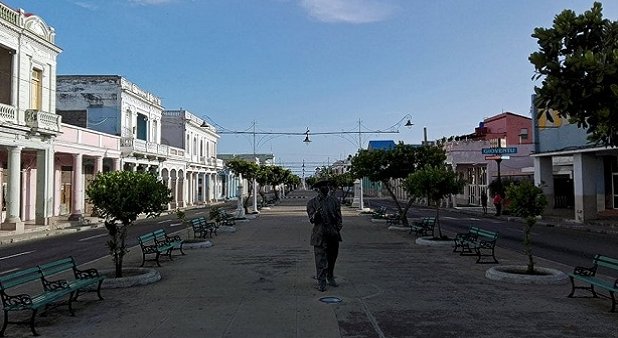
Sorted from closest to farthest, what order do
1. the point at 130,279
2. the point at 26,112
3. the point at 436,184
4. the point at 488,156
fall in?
the point at 130,279, the point at 436,184, the point at 26,112, the point at 488,156

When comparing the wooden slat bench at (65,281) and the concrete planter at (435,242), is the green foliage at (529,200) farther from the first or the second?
the wooden slat bench at (65,281)

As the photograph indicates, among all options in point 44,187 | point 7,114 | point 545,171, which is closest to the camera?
point 7,114

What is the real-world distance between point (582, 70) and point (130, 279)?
8.70 metres

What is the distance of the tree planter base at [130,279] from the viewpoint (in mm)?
9969

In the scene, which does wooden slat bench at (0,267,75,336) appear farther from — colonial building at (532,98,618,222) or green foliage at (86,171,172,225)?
colonial building at (532,98,618,222)

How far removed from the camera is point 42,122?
2688cm

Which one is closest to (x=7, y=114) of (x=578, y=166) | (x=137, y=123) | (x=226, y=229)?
(x=226, y=229)

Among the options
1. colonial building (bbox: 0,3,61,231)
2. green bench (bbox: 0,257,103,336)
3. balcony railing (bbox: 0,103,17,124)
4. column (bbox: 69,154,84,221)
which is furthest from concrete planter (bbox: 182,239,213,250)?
column (bbox: 69,154,84,221)

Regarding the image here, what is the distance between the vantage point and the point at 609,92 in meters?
4.99

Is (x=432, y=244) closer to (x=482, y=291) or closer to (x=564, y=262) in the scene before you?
(x=564, y=262)

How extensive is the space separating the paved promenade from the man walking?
400 mm

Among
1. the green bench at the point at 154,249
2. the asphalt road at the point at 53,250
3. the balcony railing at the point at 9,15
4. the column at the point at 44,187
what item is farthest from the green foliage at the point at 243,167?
the green bench at the point at 154,249

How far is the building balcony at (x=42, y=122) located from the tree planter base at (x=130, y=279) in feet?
61.4

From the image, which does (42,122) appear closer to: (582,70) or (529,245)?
(529,245)
